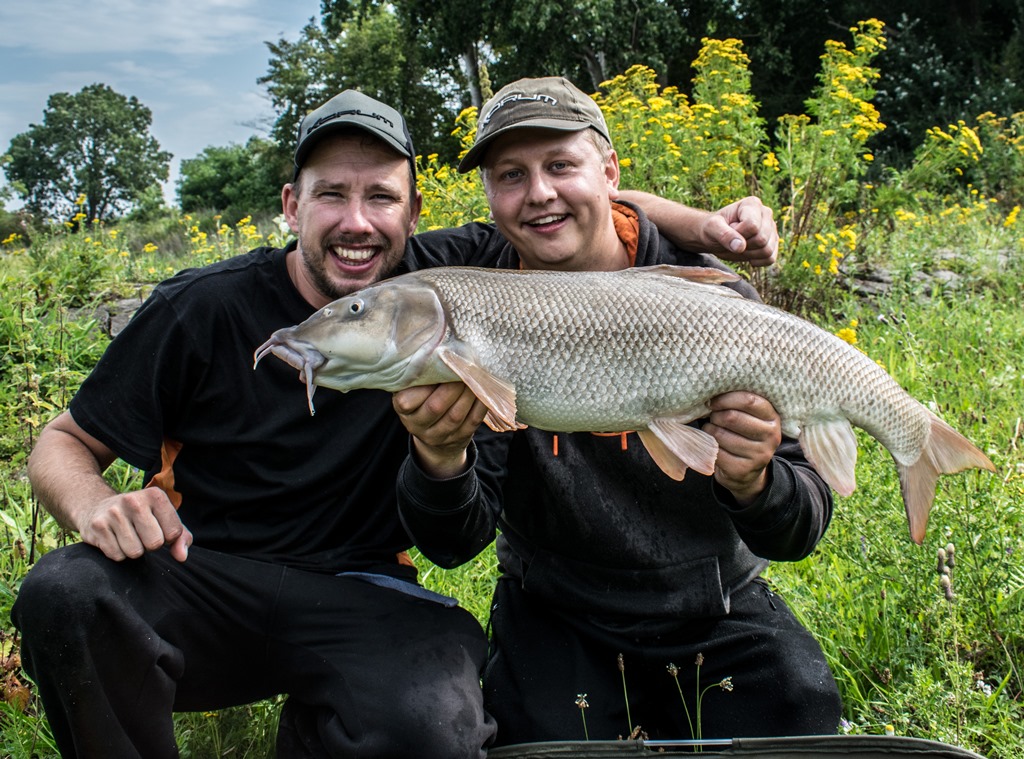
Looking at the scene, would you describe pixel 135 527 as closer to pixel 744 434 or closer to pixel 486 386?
pixel 486 386

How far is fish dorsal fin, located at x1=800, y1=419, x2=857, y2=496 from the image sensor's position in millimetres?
2090

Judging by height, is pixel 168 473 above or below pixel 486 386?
below

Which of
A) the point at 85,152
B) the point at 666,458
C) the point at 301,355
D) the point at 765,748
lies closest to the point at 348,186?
the point at 301,355

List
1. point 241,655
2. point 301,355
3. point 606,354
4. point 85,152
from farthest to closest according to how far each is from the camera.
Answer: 1. point 85,152
2. point 241,655
3. point 606,354
4. point 301,355

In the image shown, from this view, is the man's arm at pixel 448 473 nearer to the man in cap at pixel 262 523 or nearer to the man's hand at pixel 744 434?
the man in cap at pixel 262 523

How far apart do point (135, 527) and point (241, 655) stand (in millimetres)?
482

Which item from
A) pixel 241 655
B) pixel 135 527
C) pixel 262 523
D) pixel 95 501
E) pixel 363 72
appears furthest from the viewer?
pixel 363 72

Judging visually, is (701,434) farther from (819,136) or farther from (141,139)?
(141,139)

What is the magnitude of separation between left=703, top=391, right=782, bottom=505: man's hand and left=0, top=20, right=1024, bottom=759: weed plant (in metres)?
0.53

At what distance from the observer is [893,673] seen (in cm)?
248

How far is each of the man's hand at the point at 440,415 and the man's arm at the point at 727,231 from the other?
0.87 meters

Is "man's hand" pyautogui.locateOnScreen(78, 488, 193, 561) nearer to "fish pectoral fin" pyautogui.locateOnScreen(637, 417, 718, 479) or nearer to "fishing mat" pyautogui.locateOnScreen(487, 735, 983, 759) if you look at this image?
"fishing mat" pyautogui.locateOnScreen(487, 735, 983, 759)

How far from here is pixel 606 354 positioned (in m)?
1.99

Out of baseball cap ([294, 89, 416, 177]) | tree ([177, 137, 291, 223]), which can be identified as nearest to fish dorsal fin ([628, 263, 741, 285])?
baseball cap ([294, 89, 416, 177])
